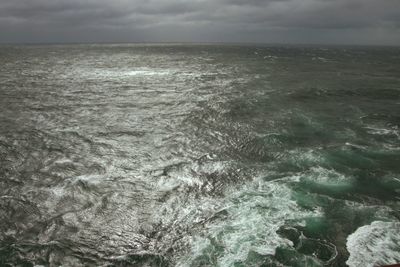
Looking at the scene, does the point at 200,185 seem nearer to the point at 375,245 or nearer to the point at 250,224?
the point at 250,224

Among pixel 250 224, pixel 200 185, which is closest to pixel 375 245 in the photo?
pixel 250 224

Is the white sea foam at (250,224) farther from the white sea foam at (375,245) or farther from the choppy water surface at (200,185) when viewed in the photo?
the white sea foam at (375,245)

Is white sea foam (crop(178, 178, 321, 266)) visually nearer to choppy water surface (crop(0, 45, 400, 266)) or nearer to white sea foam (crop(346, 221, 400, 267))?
choppy water surface (crop(0, 45, 400, 266))

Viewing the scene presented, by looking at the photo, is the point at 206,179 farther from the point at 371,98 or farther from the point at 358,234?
the point at 371,98

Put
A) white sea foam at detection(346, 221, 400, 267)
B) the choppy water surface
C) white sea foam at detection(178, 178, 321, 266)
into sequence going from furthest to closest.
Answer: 1. the choppy water surface
2. white sea foam at detection(178, 178, 321, 266)
3. white sea foam at detection(346, 221, 400, 267)

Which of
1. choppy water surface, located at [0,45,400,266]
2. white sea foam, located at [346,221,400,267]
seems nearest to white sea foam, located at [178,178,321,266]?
choppy water surface, located at [0,45,400,266]

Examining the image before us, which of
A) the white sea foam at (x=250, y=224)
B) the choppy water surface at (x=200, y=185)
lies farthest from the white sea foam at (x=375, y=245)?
the white sea foam at (x=250, y=224)

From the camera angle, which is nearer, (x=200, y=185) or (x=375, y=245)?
(x=375, y=245)
